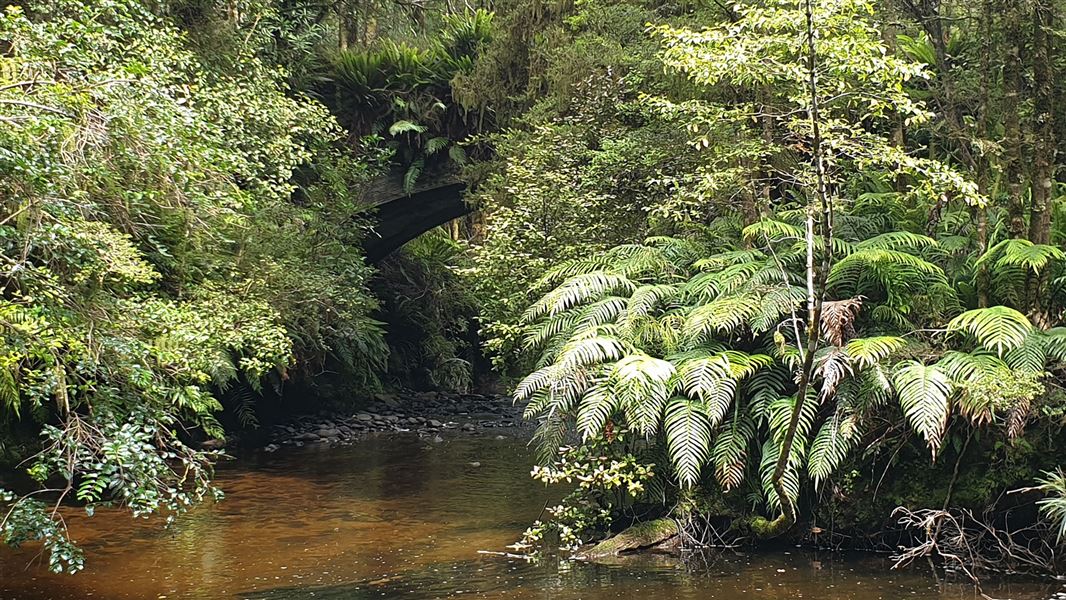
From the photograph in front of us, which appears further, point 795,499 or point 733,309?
point 733,309

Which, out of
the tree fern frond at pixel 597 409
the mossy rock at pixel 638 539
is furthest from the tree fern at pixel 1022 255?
the mossy rock at pixel 638 539

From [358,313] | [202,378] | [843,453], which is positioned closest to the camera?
[202,378]

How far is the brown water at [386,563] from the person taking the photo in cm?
625

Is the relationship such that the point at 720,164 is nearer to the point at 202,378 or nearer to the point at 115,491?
the point at 202,378

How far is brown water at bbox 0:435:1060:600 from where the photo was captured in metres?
6.25

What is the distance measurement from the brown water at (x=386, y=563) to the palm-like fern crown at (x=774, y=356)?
29.3 inches

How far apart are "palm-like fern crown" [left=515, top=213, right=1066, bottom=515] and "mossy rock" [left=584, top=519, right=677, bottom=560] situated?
1.28ft

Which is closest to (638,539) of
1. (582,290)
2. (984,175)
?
(582,290)

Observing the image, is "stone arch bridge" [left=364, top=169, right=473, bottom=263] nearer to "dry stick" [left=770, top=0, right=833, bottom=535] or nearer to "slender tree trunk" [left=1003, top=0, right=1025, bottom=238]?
"slender tree trunk" [left=1003, top=0, right=1025, bottom=238]

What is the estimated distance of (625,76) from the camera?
10.5 m

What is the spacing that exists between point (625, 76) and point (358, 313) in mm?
5291

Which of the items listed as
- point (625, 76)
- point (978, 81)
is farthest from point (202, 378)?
point (978, 81)

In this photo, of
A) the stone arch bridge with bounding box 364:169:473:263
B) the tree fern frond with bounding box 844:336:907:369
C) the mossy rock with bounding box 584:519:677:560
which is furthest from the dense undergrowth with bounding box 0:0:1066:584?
the stone arch bridge with bounding box 364:169:473:263

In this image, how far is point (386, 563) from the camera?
7.20 meters
